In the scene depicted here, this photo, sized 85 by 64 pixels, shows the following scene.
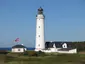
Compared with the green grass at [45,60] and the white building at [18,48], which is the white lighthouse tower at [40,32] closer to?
the white building at [18,48]

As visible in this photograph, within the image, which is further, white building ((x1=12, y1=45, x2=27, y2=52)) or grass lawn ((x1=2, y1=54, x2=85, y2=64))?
white building ((x1=12, y1=45, x2=27, y2=52))

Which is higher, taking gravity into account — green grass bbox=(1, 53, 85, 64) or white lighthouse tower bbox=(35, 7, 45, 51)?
white lighthouse tower bbox=(35, 7, 45, 51)

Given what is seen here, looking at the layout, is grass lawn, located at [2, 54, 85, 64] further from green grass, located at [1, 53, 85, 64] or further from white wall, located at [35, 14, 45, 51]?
white wall, located at [35, 14, 45, 51]

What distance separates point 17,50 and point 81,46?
2737 centimetres

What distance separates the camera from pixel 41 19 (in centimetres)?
9356

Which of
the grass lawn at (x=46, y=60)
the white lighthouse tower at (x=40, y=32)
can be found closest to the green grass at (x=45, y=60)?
the grass lawn at (x=46, y=60)

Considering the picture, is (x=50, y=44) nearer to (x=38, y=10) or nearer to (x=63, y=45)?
(x=63, y=45)

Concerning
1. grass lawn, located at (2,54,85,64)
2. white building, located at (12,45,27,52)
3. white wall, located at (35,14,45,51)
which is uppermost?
white wall, located at (35,14,45,51)

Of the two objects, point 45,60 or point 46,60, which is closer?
point 46,60

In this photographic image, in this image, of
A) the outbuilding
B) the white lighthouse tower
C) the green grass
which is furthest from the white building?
the green grass

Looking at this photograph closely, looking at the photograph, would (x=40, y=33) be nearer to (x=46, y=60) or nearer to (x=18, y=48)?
(x=18, y=48)

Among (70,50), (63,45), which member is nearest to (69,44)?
(63,45)

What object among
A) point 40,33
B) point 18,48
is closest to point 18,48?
point 18,48

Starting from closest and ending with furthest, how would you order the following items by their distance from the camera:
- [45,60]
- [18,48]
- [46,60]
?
[46,60] → [45,60] → [18,48]
